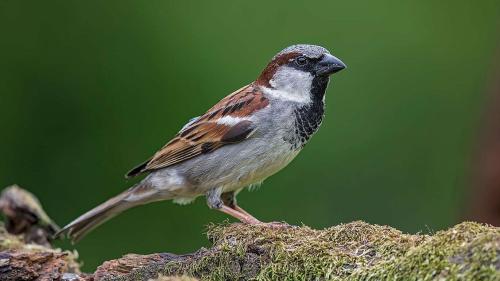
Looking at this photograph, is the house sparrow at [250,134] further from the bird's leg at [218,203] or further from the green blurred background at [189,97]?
the green blurred background at [189,97]

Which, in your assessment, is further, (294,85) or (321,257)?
(294,85)

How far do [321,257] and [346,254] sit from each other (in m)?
0.09

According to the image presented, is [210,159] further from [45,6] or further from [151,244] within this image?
[45,6]

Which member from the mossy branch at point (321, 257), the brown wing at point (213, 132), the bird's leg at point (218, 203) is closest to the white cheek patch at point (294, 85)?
the brown wing at point (213, 132)

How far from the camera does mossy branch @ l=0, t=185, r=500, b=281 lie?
2.34 meters

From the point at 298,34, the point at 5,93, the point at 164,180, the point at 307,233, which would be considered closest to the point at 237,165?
the point at 164,180

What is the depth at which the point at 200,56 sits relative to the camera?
267 inches

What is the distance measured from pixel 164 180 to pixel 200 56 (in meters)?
2.49

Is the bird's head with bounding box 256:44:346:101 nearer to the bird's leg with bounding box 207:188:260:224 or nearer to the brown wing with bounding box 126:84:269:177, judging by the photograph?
the brown wing with bounding box 126:84:269:177

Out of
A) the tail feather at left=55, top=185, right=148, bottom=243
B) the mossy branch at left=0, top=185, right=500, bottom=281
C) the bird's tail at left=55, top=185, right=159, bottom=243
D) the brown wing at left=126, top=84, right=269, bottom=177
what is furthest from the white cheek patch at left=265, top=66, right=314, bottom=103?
the mossy branch at left=0, top=185, right=500, bottom=281

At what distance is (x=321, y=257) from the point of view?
2.74 metres

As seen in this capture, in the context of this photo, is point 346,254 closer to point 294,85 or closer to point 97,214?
point 294,85

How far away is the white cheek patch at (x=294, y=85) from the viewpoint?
425cm

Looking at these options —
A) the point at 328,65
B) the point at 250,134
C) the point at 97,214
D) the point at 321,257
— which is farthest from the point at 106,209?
the point at 321,257
